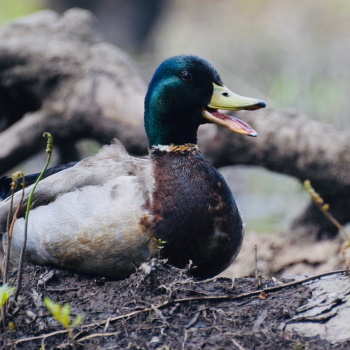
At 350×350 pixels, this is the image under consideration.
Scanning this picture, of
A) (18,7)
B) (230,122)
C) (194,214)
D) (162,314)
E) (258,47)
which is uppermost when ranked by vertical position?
(230,122)

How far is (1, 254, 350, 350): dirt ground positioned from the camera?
3.35m

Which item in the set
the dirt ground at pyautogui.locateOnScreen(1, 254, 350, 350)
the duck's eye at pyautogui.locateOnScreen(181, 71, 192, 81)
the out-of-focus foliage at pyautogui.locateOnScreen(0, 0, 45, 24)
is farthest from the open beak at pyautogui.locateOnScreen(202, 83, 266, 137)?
the out-of-focus foliage at pyautogui.locateOnScreen(0, 0, 45, 24)

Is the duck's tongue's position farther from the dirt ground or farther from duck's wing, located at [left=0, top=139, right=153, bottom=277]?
the dirt ground

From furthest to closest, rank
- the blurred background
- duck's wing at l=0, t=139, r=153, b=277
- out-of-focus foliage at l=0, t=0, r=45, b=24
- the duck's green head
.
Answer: out-of-focus foliage at l=0, t=0, r=45, b=24 < the blurred background < the duck's green head < duck's wing at l=0, t=139, r=153, b=277

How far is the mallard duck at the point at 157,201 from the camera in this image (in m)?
3.94

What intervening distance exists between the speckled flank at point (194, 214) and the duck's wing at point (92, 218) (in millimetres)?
91

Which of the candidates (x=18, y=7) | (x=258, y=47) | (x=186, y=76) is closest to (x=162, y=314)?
(x=186, y=76)

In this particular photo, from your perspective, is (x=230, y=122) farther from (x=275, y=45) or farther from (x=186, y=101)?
(x=275, y=45)

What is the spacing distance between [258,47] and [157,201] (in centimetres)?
744

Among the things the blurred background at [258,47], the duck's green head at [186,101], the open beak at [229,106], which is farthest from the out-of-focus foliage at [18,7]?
the open beak at [229,106]

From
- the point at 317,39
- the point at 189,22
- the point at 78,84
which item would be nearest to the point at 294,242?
the point at 78,84

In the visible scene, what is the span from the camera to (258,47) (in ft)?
36.3

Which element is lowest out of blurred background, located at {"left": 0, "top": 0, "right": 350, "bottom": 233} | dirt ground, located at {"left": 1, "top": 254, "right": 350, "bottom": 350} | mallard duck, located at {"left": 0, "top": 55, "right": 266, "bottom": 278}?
blurred background, located at {"left": 0, "top": 0, "right": 350, "bottom": 233}

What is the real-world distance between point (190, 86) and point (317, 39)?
8.10 meters
